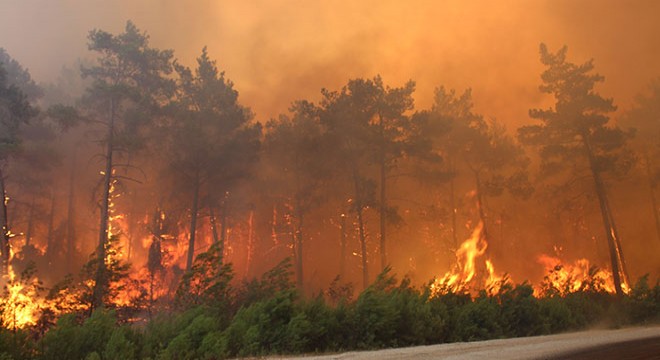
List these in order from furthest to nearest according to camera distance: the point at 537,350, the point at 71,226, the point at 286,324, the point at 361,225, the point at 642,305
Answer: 1. the point at 71,226
2. the point at 361,225
3. the point at 642,305
4. the point at 286,324
5. the point at 537,350

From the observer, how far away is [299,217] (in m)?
36.7

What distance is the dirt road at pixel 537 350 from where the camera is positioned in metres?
9.50

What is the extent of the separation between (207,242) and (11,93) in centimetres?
2354

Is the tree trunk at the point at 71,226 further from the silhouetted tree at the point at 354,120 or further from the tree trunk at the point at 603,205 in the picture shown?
→ the tree trunk at the point at 603,205

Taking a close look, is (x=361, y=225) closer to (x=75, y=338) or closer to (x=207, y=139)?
(x=207, y=139)

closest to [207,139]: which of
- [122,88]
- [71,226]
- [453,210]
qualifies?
[122,88]

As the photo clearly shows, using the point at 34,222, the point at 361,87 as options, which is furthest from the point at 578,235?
the point at 34,222

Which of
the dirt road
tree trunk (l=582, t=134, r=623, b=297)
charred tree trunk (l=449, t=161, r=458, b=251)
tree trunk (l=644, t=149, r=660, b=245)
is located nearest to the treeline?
the dirt road

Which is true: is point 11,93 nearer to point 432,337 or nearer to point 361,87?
point 361,87

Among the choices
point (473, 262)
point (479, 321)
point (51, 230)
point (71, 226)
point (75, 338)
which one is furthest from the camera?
point (51, 230)

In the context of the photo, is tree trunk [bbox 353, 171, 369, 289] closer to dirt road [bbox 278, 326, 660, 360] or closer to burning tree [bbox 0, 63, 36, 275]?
dirt road [bbox 278, 326, 660, 360]

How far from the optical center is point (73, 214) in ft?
126

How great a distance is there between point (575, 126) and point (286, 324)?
87.7ft

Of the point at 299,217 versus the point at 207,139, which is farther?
the point at 299,217
